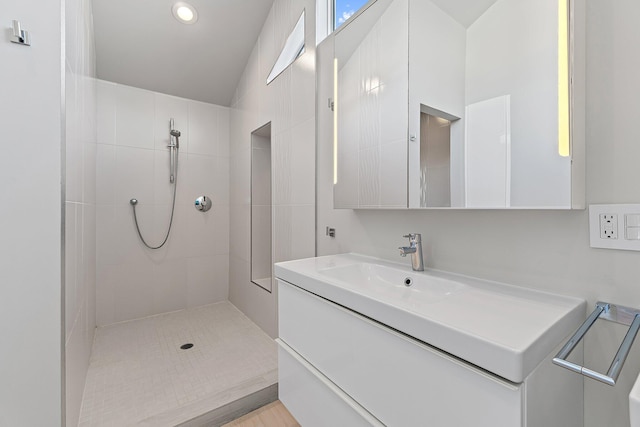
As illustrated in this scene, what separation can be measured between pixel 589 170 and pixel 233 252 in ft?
9.08

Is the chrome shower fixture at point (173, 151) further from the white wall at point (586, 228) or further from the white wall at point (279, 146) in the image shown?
the white wall at point (586, 228)

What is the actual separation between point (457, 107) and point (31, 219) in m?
1.42

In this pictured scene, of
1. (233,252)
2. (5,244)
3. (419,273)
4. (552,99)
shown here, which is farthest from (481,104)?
(233,252)

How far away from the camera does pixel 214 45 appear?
2.33m

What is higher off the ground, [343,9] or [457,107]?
[343,9]

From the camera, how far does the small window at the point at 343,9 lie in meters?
1.52

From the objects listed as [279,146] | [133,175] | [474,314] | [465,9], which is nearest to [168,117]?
[133,175]

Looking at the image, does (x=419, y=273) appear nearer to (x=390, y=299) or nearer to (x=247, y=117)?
(x=390, y=299)

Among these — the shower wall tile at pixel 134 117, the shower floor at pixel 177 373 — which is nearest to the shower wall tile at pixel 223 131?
the shower wall tile at pixel 134 117

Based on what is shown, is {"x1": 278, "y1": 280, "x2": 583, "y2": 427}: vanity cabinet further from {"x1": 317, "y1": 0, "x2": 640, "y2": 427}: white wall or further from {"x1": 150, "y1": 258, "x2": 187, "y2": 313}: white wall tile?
{"x1": 150, "y1": 258, "x2": 187, "y2": 313}: white wall tile

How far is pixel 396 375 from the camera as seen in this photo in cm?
69

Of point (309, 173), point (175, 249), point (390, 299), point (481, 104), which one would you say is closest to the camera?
point (390, 299)

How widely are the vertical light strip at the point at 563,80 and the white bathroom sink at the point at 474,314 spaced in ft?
1.35

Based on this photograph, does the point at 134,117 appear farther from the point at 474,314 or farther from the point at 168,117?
the point at 474,314
